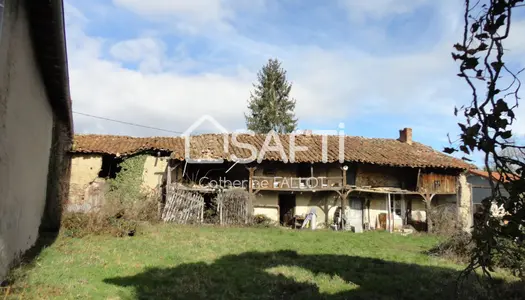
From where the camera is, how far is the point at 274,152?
922 inches

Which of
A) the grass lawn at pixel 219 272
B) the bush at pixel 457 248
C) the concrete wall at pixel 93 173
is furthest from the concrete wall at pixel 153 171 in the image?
the bush at pixel 457 248

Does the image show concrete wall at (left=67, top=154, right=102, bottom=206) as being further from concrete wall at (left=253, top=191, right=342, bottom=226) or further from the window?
the window

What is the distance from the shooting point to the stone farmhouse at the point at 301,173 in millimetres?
21859

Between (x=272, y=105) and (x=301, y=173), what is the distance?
1596 cm

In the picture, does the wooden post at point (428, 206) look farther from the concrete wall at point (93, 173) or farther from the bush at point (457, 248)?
the concrete wall at point (93, 173)

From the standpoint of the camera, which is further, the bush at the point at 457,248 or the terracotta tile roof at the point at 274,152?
the terracotta tile roof at the point at 274,152

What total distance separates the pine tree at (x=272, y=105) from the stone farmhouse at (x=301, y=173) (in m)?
12.7

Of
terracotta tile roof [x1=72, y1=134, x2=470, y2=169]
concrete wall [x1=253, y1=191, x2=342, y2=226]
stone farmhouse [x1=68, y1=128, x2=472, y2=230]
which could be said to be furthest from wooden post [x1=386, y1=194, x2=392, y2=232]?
concrete wall [x1=253, y1=191, x2=342, y2=226]

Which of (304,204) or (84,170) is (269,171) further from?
(84,170)

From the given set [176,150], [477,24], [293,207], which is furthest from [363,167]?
[477,24]

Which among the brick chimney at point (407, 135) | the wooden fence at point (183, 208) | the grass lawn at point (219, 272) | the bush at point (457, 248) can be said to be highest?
the brick chimney at point (407, 135)

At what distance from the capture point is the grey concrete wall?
18.2ft

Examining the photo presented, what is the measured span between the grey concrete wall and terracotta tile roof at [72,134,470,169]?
12.6m

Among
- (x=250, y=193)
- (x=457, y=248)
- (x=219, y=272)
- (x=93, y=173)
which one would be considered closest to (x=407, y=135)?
(x=250, y=193)
